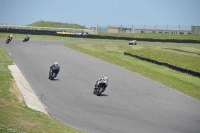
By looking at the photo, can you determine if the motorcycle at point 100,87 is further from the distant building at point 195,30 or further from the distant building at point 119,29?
the distant building at point 119,29

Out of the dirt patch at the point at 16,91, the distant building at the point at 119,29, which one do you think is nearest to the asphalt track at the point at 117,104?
the dirt patch at the point at 16,91

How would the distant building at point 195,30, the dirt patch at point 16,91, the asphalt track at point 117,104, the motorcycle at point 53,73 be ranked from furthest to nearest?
the distant building at point 195,30 → the motorcycle at point 53,73 → the dirt patch at point 16,91 → the asphalt track at point 117,104

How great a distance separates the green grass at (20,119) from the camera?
1141cm

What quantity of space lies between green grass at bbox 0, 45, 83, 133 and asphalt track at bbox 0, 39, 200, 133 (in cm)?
99

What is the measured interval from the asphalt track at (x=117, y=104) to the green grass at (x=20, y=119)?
995mm

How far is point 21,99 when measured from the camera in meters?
17.5

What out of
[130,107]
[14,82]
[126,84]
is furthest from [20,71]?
[130,107]

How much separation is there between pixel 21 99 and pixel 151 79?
42.2 ft

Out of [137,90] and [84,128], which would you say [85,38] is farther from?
[84,128]

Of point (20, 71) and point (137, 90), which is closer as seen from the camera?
point (137, 90)

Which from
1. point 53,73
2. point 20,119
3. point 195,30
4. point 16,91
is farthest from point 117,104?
point 195,30

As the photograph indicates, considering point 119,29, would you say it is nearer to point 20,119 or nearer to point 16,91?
point 16,91

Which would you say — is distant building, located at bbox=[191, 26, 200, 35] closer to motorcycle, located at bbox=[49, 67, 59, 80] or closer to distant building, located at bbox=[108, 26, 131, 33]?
distant building, located at bbox=[108, 26, 131, 33]

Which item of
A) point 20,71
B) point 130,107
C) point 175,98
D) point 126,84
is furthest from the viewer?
point 20,71
